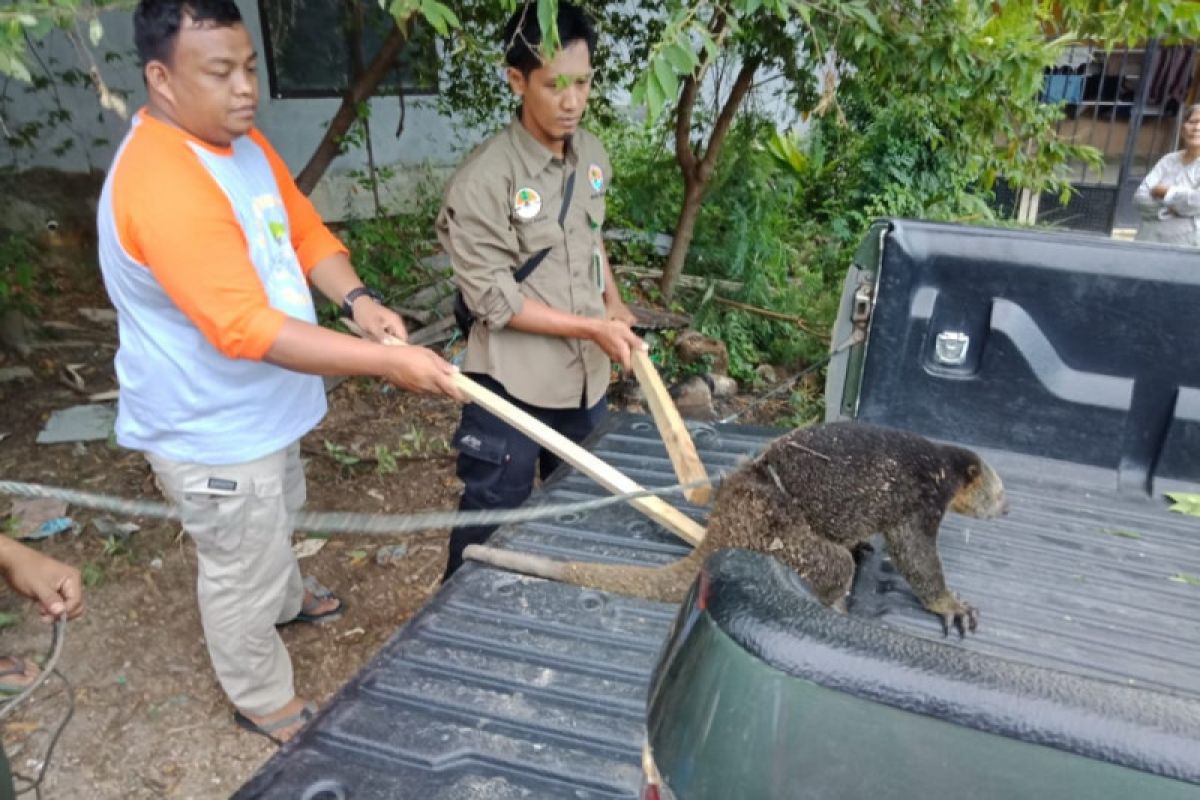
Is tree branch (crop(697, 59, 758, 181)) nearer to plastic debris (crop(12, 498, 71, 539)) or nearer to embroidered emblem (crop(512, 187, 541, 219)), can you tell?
embroidered emblem (crop(512, 187, 541, 219))

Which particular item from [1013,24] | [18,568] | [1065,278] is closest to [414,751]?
[18,568]

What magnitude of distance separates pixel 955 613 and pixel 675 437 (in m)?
0.99

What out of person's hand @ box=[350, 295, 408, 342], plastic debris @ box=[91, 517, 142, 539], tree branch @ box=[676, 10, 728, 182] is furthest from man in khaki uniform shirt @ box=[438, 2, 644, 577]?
tree branch @ box=[676, 10, 728, 182]

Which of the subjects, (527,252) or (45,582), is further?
(527,252)

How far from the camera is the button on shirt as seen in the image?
109 inches

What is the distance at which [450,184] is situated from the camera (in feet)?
9.46

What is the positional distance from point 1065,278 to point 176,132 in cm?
256

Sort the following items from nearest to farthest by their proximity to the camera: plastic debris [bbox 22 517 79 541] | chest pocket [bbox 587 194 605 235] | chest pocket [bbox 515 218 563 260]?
1. chest pocket [bbox 515 218 563 260]
2. chest pocket [bbox 587 194 605 235]
3. plastic debris [bbox 22 517 79 541]

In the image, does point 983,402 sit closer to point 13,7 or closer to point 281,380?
point 281,380

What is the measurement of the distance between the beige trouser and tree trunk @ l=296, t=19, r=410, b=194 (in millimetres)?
2509

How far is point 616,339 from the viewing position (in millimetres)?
2832

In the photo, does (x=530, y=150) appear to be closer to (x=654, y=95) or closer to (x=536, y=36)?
(x=536, y=36)

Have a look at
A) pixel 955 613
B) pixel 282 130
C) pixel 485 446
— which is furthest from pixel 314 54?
pixel 955 613

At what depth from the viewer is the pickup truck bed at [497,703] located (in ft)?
5.38
